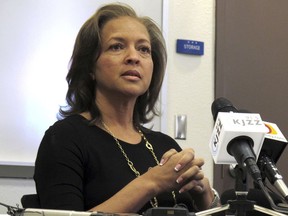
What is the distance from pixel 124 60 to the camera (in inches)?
56.7

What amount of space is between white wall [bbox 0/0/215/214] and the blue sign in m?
0.03

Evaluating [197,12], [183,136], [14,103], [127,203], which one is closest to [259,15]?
[197,12]

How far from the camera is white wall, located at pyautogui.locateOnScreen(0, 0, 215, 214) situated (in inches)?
96.3

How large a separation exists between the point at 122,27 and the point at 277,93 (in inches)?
52.6

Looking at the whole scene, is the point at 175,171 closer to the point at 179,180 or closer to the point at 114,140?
the point at 179,180

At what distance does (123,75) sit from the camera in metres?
1.44

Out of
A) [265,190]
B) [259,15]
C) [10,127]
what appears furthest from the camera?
[259,15]

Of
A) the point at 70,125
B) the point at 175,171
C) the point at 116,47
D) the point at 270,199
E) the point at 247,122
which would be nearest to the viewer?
the point at 270,199

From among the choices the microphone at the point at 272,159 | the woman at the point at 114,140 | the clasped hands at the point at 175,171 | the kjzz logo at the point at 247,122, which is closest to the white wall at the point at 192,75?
the woman at the point at 114,140

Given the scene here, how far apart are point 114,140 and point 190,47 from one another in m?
1.19

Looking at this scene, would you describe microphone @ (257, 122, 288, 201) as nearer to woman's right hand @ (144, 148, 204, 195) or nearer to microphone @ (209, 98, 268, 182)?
microphone @ (209, 98, 268, 182)

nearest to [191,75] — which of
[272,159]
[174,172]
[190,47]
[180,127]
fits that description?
[190,47]

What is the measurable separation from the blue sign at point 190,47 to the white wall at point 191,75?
1.0 inches

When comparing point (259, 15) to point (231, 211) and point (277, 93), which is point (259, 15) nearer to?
point (277, 93)
